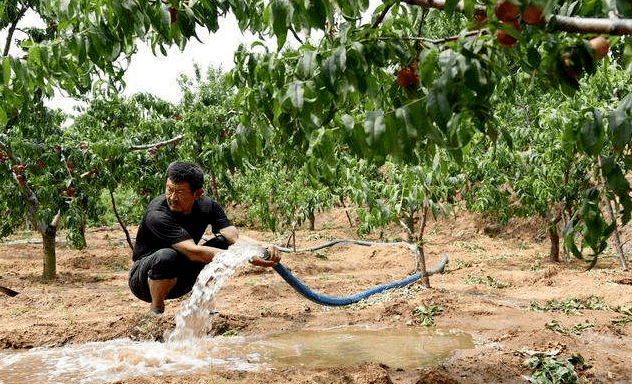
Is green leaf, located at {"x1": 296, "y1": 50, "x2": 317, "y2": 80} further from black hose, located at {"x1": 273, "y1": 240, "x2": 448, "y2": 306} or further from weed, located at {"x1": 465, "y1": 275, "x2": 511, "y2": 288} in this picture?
weed, located at {"x1": 465, "y1": 275, "x2": 511, "y2": 288}

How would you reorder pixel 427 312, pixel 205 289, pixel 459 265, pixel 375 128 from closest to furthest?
pixel 375 128 → pixel 205 289 → pixel 427 312 → pixel 459 265

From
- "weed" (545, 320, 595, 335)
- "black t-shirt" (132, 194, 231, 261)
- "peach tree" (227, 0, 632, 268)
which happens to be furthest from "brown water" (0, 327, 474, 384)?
"peach tree" (227, 0, 632, 268)

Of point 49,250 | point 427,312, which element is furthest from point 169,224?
point 49,250

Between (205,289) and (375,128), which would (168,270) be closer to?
(205,289)

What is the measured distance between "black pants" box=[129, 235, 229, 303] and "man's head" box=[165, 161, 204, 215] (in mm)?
334

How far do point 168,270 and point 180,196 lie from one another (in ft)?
1.74

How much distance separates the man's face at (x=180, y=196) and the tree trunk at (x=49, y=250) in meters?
5.13

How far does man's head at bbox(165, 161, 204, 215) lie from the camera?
3.72m

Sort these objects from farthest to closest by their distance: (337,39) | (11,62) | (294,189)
Result: (294,189)
(11,62)
(337,39)

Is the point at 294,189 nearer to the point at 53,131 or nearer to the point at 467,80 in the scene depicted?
the point at 53,131

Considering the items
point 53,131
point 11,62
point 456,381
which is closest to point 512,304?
point 456,381

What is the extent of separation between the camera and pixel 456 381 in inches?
117

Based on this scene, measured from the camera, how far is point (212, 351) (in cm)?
396

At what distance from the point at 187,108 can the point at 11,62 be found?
7199mm
